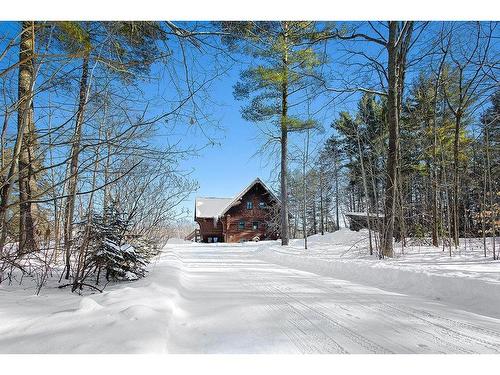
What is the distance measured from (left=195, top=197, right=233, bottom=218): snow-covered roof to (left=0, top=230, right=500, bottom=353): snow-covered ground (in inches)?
852

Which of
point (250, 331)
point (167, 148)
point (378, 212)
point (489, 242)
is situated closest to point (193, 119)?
point (167, 148)

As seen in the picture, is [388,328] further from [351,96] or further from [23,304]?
[351,96]

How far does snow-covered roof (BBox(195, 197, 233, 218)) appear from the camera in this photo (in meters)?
24.9

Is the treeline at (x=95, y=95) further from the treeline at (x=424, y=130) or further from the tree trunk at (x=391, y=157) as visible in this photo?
the tree trunk at (x=391, y=157)

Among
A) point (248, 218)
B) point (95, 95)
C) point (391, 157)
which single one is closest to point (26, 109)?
point (95, 95)

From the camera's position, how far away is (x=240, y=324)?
6.27 ft

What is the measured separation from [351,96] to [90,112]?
5067 mm

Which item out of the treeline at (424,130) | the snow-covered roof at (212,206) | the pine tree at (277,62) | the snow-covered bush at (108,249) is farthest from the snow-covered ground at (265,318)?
the snow-covered roof at (212,206)

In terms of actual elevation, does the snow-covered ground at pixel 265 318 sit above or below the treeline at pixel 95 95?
below

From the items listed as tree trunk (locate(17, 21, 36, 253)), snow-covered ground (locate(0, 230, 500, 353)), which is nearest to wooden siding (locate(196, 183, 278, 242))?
snow-covered ground (locate(0, 230, 500, 353))

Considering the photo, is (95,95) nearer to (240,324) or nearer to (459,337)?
(240,324)

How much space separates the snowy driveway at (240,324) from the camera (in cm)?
151

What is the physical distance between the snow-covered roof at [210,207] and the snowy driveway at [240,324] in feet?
72.0

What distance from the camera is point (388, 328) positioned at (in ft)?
6.07
